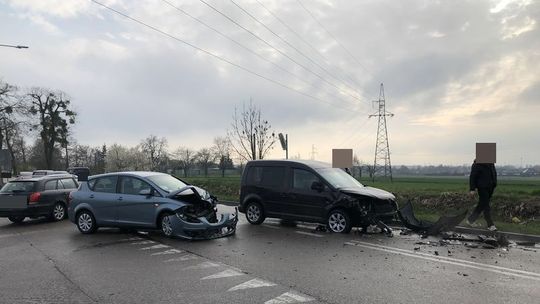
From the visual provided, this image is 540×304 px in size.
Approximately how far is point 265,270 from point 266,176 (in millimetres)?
5781

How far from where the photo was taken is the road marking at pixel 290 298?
588cm

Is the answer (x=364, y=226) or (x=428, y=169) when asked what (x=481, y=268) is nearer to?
(x=364, y=226)

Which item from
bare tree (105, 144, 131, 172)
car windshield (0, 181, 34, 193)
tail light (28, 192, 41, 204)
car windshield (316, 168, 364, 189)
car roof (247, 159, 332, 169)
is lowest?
tail light (28, 192, 41, 204)

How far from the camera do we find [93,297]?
20.4 feet

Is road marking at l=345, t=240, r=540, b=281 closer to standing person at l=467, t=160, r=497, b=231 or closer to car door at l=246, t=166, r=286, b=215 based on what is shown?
car door at l=246, t=166, r=286, b=215

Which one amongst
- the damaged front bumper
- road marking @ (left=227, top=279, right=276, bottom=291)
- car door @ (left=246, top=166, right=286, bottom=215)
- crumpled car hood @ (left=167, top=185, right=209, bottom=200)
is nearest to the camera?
road marking @ (left=227, top=279, right=276, bottom=291)

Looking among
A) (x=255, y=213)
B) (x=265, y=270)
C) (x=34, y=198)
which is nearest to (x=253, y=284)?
(x=265, y=270)

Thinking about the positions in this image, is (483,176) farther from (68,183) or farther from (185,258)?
(68,183)

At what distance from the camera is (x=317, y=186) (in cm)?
1205

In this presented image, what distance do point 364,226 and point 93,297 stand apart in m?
6.95

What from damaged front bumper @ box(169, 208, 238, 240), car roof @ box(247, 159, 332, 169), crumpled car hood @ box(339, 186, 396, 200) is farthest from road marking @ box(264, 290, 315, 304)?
car roof @ box(247, 159, 332, 169)

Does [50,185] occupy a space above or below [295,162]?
below

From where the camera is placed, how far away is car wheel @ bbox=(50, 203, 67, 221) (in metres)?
15.6

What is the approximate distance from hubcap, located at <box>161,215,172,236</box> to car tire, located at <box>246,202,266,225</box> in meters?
3.06
